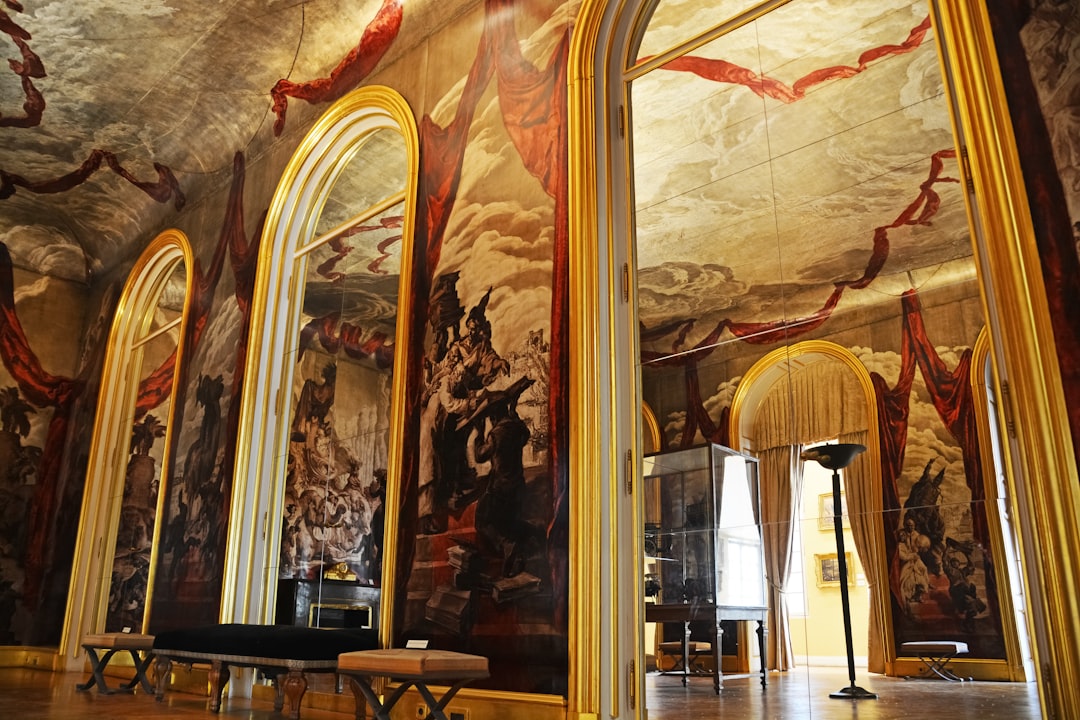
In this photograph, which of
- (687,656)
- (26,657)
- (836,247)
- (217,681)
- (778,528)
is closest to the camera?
(778,528)

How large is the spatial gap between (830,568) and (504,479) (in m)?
2.44

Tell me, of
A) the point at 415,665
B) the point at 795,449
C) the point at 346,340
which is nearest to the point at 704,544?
the point at 795,449

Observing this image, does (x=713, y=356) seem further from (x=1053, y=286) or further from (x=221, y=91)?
(x=221, y=91)

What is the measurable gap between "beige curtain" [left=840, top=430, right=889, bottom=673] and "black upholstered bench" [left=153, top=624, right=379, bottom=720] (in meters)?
3.74

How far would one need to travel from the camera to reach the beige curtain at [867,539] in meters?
4.39

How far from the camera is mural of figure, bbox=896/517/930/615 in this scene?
432 centimetres

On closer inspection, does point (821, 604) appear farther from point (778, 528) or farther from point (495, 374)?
point (495, 374)

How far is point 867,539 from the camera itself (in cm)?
457

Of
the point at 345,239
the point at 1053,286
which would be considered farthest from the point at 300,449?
the point at 1053,286

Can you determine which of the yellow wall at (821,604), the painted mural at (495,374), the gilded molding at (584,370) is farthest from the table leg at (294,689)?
the yellow wall at (821,604)

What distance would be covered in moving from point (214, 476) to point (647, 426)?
231 inches

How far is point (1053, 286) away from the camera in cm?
409

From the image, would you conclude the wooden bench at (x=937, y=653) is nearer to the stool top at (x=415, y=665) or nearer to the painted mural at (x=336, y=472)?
the stool top at (x=415, y=665)

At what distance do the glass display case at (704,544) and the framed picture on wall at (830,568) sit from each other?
1.23 feet
